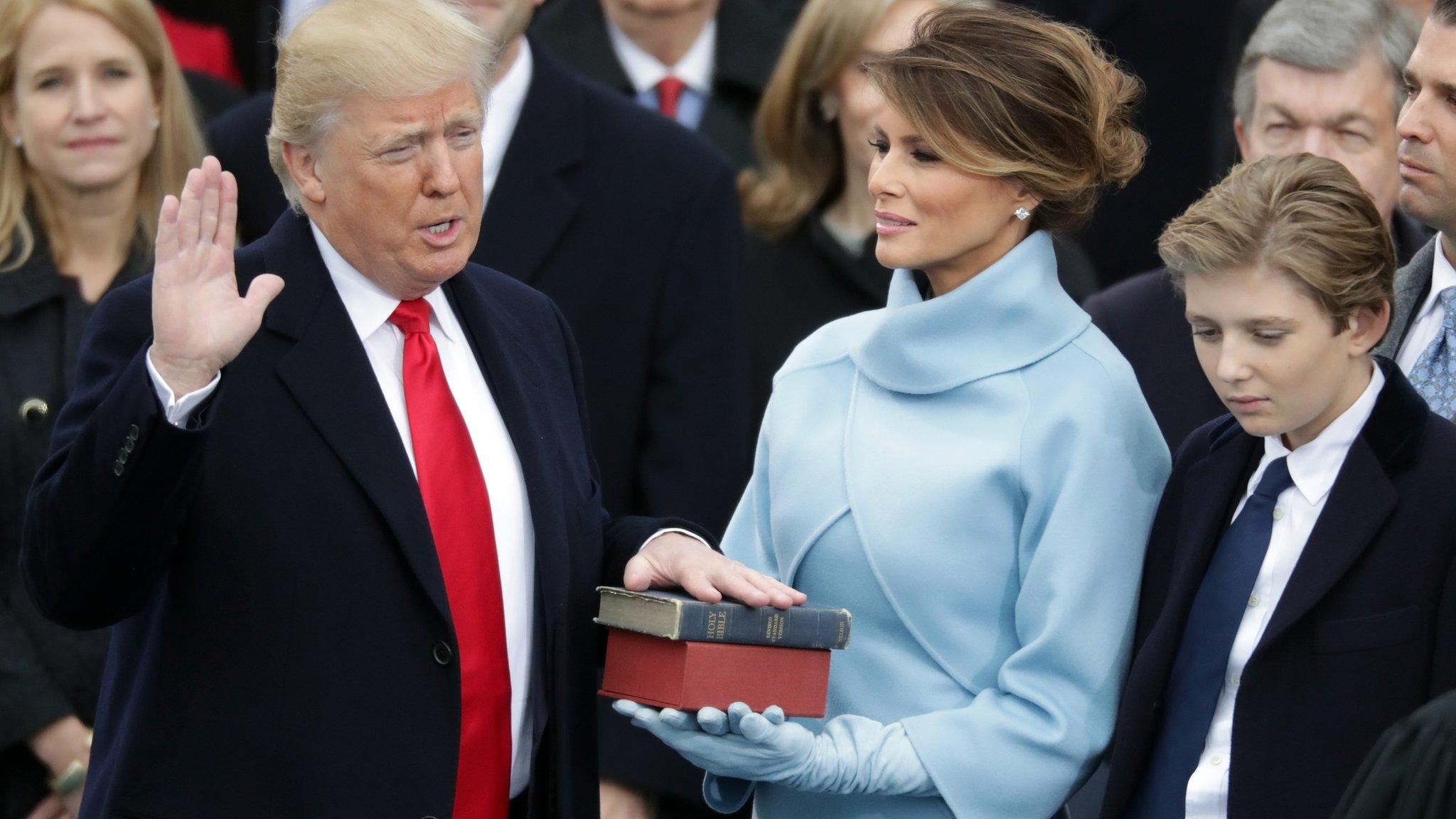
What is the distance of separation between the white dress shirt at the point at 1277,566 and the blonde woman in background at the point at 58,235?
232cm

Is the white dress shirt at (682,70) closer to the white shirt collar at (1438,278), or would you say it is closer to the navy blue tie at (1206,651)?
the white shirt collar at (1438,278)

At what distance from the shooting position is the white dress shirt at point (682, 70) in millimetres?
5484

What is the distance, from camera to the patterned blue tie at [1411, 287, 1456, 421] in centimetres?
327

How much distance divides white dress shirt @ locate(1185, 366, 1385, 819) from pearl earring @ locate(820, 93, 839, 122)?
7.58ft

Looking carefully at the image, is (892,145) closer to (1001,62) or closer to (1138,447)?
(1001,62)

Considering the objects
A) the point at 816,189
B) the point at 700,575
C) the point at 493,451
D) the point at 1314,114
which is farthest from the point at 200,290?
the point at 816,189

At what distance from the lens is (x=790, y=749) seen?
298cm

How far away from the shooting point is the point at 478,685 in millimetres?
3033

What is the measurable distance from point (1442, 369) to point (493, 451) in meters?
1.64

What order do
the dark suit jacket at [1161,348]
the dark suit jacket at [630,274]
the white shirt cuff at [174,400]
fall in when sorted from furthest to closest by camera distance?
the dark suit jacket at [630,274] → the dark suit jacket at [1161,348] → the white shirt cuff at [174,400]

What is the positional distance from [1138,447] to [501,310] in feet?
3.70


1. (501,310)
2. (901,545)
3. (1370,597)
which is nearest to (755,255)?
(501,310)

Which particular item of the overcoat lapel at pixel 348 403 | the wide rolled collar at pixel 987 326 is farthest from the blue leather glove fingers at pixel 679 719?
the wide rolled collar at pixel 987 326

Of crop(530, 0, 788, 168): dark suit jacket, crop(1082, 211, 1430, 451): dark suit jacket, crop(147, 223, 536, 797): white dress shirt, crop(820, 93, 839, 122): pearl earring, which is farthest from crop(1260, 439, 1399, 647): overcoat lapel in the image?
crop(530, 0, 788, 168): dark suit jacket
